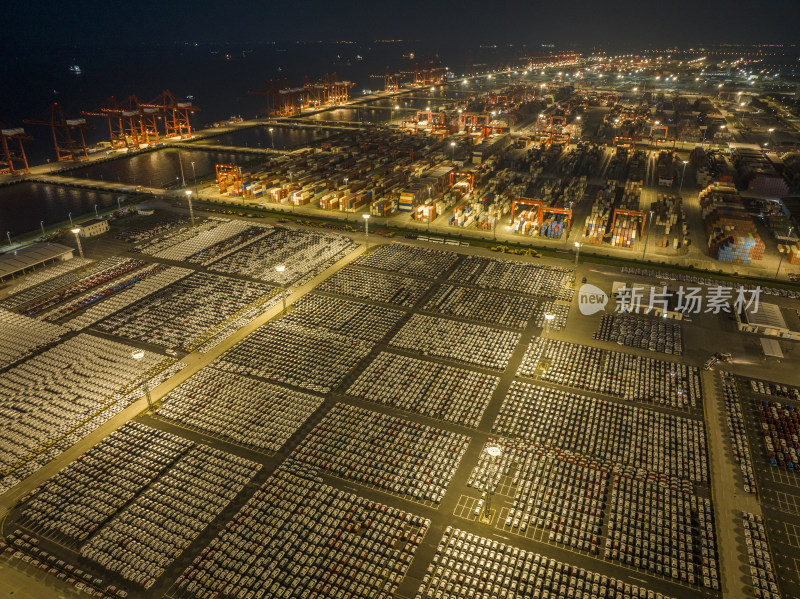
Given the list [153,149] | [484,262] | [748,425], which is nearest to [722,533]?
[748,425]

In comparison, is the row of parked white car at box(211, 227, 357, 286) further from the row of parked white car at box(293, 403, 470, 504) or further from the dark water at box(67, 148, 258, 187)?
the dark water at box(67, 148, 258, 187)

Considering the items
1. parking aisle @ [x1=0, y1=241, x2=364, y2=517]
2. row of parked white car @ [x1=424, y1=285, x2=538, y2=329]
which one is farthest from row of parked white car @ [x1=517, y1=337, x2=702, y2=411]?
parking aisle @ [x1=0, y1=241, x2=364, y2=517]

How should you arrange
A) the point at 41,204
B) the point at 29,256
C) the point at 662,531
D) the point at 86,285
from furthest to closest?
1. the point at 41,204
2. the point at 29,256
3. the point at 86,285
4. the point at 662,531

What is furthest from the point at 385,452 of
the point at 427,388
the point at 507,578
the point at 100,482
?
the point at 100,482

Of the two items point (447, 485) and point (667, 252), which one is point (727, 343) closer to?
point (667, 252)

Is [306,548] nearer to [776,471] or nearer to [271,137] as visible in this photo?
[776,471]

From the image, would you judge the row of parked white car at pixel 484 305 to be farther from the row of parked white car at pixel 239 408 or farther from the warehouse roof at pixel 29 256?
the warehouse roof at pixel 29 256
